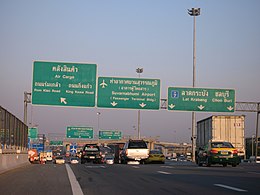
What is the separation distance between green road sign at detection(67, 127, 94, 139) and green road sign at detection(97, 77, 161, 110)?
3993cm

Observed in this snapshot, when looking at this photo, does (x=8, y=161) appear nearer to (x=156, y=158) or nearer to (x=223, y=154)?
(x=223, y=154)

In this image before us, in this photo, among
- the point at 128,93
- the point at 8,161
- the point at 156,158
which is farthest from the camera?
the point at 156,158

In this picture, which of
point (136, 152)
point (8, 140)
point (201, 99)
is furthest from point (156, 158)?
point (8, 140)

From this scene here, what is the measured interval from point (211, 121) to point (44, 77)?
1364 cm

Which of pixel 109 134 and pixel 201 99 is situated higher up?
pixel 201 99

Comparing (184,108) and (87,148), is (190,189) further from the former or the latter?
(87,148)

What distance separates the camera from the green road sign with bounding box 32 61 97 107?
123 feet

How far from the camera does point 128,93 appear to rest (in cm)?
3994

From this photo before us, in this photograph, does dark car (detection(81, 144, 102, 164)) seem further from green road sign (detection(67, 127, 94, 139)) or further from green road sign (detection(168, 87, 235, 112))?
green road sign (detection(67, 127, 94, 139))

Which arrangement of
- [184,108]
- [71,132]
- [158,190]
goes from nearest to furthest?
[158,190], [184,108], [71,132]

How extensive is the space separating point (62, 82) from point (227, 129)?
45.5 feet

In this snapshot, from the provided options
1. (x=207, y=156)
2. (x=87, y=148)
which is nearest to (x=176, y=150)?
(x=87, y=148)

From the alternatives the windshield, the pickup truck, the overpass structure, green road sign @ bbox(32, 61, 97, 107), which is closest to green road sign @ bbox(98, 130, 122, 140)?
the pickup truck

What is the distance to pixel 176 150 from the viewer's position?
16462 cm
